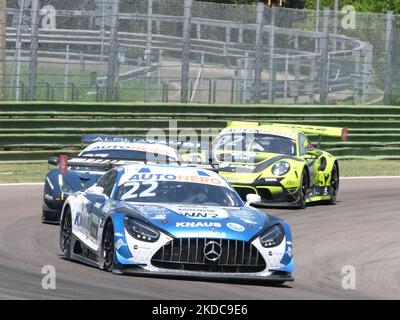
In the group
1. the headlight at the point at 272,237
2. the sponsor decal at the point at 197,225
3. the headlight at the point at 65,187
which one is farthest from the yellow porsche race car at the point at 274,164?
the sponsor decal at the point at 197,225

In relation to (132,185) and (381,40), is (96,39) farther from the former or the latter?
(132,185)

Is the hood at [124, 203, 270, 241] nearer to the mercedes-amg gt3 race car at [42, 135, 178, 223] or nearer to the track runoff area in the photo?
the track runoff area

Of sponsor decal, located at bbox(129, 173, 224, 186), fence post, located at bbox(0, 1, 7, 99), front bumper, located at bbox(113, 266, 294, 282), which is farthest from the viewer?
fence post, located at bbox(0, 1, 7, 99)

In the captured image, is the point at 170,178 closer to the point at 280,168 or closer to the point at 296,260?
the point at 296,260

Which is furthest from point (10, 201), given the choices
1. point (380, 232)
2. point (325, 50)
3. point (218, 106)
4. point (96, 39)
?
point (325, 50)

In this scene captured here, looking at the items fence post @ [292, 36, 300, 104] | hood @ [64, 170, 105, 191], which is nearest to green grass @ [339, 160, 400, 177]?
fence post @ [292, 36, 300, 104]

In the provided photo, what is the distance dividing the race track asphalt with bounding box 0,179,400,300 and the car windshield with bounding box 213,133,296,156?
42.5 inches

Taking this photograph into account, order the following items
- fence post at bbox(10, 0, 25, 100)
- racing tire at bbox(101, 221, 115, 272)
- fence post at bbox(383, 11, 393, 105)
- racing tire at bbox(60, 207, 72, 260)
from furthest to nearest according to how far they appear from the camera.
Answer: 1. fence post at bbox(383, 11, 393, 105)
2. fence post at bbox(10, 0, 25, 100)
3. racing tire at bbox(60, 207, 72, 260)
4. racing tire at bbox(101, 221, 115, 272)

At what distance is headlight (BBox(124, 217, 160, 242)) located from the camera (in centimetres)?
1123

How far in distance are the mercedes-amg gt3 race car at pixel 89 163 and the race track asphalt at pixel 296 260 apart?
363mm

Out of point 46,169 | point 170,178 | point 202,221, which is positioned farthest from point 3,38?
point 202,221

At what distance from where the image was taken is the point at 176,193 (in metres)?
12.4
